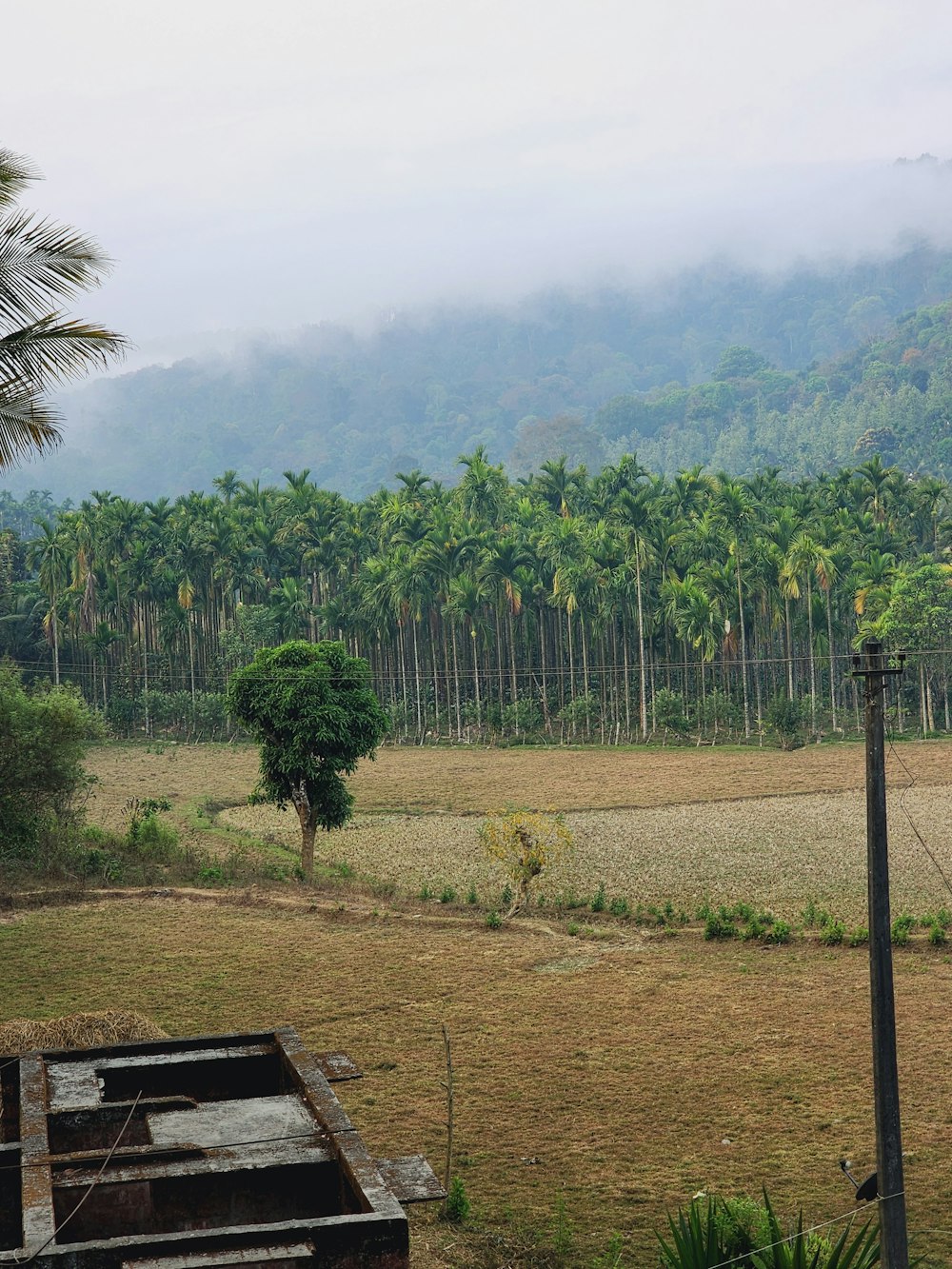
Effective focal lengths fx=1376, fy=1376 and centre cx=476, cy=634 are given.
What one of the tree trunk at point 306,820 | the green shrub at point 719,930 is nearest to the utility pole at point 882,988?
the green shrub at point 719,930

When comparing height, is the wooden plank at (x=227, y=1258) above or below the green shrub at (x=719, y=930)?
above

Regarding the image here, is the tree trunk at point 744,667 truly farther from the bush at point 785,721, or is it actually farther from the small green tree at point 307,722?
the small green tree at point 307,722

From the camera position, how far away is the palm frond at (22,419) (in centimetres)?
1617

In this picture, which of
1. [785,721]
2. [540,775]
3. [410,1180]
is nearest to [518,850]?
[410,1180]

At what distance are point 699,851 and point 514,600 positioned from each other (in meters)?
37.4

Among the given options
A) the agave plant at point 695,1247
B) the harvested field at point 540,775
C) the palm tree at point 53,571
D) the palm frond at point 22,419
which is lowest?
the harvested field at point 540,775

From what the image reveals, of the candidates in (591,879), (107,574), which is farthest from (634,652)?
(591,879)

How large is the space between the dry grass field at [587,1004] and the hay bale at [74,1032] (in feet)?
9.81

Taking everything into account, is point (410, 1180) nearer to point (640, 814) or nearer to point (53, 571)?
point (640, 814)

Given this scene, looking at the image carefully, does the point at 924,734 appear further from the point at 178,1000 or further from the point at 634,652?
the point at 178,1000

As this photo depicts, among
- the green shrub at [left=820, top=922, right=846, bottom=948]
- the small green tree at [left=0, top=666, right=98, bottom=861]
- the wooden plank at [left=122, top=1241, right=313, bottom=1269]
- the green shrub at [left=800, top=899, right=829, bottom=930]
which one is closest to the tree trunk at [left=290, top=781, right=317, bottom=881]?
the small green tree at [left=0, top=666, right=98, bottom=861]

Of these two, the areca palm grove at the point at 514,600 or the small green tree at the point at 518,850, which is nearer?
the small green tree at the point at 518,850

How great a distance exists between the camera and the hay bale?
1576 cm

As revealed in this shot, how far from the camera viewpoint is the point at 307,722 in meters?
32.3
